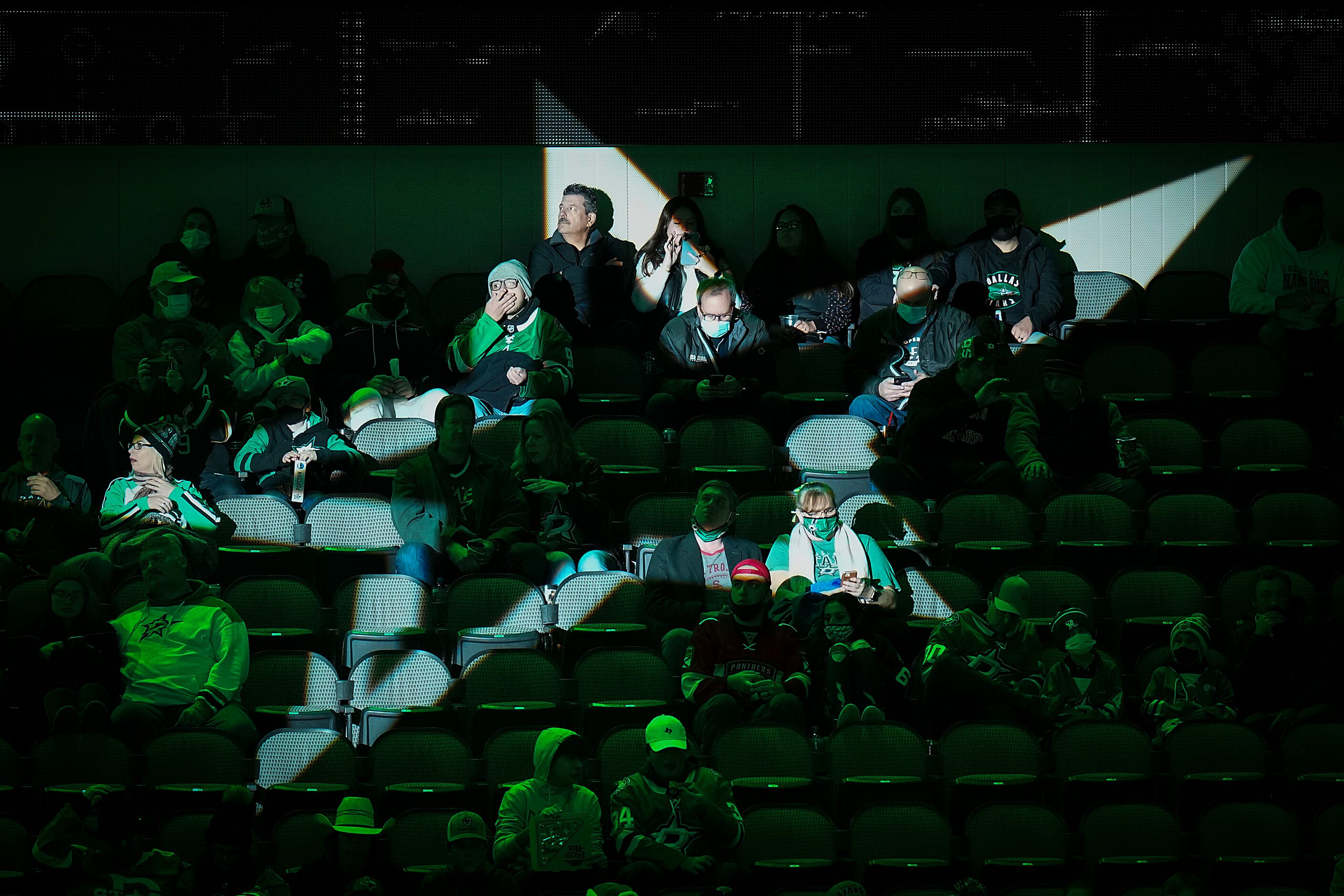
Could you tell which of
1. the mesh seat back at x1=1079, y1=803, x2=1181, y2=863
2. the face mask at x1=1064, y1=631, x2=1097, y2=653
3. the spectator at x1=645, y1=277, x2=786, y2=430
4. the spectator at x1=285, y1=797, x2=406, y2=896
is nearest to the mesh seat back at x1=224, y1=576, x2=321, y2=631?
the spectator at x1=285, y1=797, x2=406, y2=896

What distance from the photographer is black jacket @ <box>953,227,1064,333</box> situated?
385 inches

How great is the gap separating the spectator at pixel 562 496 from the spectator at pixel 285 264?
6.97ft

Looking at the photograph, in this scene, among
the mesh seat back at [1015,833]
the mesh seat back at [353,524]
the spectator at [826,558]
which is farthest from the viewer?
the mesh seat back at [353,524]

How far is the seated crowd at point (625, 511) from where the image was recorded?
20.1 feet

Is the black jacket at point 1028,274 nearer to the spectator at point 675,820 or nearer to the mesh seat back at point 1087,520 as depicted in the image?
the mesh seat back at point 1087,520

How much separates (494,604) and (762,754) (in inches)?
55.4

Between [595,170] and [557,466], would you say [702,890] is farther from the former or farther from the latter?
[595,170]

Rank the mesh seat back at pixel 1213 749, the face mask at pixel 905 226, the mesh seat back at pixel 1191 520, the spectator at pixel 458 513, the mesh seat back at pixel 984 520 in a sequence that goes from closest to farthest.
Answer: the mesh seat back at pixel 1213 749, the spectator at pixel 458 513, the mesh seat back at pixel 984 520, the mesh seat back at pixel 1191 520, the face mask at pixel 905 226

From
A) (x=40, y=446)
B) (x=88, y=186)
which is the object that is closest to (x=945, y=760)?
(x=40, y=446)

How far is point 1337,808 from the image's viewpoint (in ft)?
21.7

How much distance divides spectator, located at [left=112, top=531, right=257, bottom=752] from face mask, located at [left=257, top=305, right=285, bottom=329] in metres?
2.09

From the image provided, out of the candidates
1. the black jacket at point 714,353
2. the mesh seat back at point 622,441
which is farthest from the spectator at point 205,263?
the black jacket at point 714,353

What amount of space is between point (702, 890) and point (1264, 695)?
2.67 metres

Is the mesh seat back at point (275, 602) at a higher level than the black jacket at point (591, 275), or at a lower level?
lower
